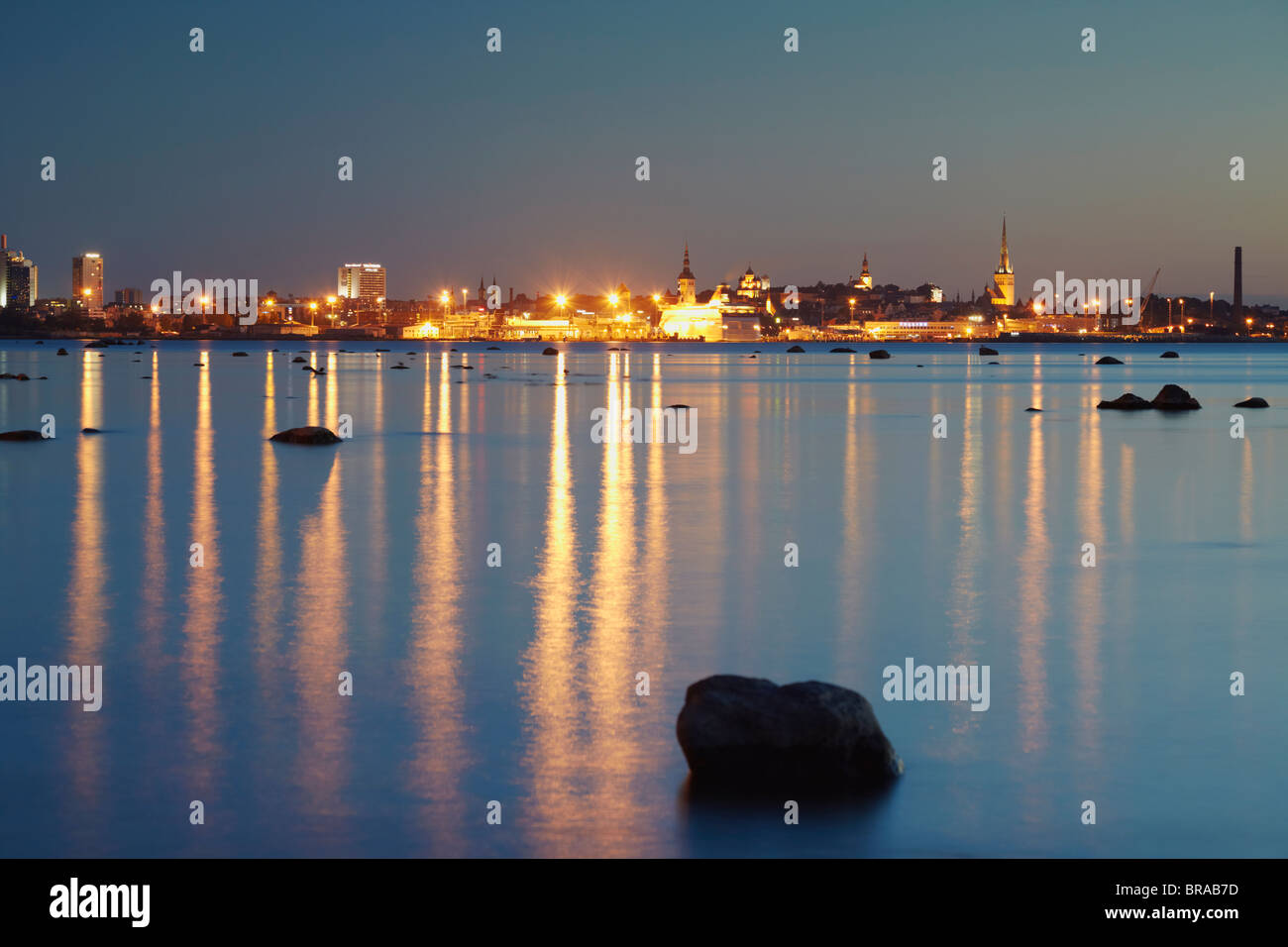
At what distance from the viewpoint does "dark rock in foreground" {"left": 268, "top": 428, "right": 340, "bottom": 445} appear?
27.6m

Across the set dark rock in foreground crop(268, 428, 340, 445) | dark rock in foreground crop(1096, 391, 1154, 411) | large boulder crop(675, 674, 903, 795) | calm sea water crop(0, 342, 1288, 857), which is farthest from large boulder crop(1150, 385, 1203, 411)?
large boulder crop(675, 674, 903, 795)

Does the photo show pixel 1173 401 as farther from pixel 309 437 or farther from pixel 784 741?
pixel 784 741

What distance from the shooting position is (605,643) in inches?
395

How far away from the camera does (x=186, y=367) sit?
8100 centimetres

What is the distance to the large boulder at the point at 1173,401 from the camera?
4044 cm

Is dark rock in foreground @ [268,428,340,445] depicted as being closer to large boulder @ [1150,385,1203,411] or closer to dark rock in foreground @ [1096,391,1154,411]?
dark rock in foreground @ [1096,391,1154,411]

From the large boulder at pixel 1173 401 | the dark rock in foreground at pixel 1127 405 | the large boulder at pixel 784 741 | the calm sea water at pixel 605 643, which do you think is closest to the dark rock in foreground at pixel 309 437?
the calm sea water at pixel 605 643

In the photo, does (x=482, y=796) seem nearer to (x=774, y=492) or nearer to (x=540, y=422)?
(x=774, y=492)

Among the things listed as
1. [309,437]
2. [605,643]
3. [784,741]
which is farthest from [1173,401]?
[784,741]

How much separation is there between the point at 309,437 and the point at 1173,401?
25.4m

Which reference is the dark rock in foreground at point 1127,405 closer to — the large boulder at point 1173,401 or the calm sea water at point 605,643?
A: the large boulder at point 1173,401
